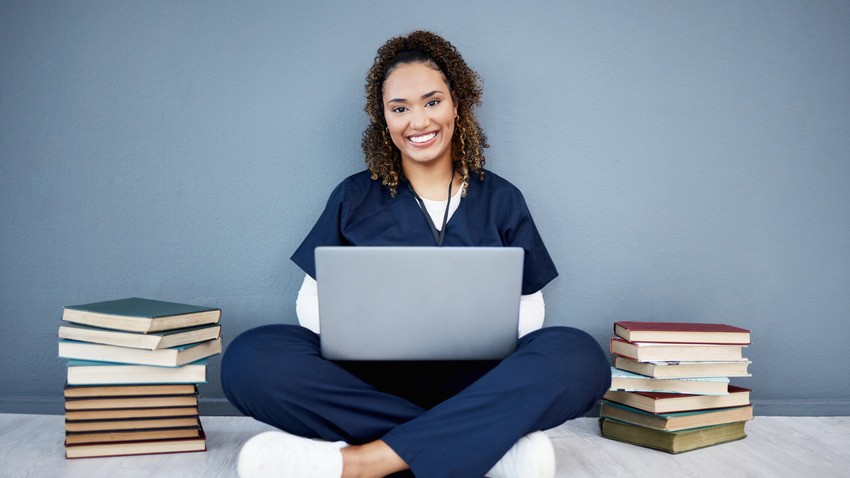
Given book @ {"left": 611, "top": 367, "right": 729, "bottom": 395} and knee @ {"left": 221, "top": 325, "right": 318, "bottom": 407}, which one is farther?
book @ {"left": 611, "top": 367, "right": 729, "bottom": 395}

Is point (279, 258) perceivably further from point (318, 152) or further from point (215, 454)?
point (215, 454)

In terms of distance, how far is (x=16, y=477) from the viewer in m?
1.44

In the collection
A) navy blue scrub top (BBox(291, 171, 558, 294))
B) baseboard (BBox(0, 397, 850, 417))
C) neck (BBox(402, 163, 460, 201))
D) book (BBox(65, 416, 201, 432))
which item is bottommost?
baseboard (BBox(0, 397, 850, 417))

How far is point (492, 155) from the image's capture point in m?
2.07

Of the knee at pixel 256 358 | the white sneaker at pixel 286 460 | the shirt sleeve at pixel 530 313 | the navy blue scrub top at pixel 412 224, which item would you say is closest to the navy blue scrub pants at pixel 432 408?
the knee at pixel 256 358

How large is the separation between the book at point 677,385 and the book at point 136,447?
1.21 metres

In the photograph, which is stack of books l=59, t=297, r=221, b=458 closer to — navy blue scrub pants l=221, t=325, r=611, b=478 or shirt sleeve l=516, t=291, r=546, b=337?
navy blue scrub pants l=221, t=325, r=611, b=478

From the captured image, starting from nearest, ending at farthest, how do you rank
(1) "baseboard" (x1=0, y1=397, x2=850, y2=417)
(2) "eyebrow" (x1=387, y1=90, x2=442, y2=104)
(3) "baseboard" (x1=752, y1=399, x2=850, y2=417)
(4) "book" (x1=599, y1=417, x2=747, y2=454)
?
(4) "book" (x1=599, y1=417, x2=747, y2=454), (2) "eyebrow" (x1=387, y1=90, x2=442, y2=104), (1) "baseboard" (x1=0, y1=397, x2=850, y2=417), (3) "baseboard" (x1=752, y1=399, x2=850, y2=417)

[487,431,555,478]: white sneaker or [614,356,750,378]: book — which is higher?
[614,356,750,378]: book

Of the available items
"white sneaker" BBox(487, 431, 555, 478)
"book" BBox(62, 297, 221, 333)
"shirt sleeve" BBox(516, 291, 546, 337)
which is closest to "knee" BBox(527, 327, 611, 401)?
"white sneaker" BBox(487, 431, 555, 478)

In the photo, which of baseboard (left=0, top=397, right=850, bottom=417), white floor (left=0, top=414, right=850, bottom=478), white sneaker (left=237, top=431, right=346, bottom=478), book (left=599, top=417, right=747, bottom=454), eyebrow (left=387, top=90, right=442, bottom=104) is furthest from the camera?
baseboard (left=0, top=397, right=850, bottom=417)

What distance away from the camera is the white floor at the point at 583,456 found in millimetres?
1515

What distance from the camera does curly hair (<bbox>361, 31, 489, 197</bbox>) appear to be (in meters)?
1.88

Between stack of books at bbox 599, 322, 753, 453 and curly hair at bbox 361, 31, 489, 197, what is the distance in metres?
0.72
